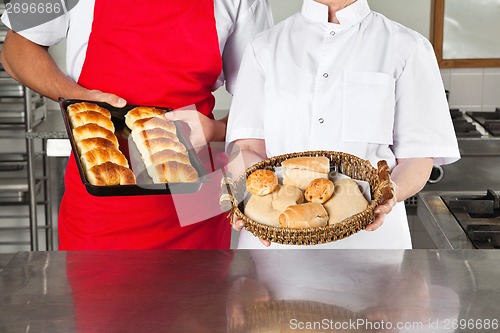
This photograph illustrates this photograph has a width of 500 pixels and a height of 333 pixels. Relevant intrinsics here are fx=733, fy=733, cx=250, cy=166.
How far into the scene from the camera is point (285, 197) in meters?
1.44

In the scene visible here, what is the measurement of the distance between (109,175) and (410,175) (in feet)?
2.32

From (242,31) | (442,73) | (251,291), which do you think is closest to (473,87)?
(442,73)

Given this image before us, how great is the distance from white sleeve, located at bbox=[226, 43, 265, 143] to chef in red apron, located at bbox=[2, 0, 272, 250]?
0.14 m

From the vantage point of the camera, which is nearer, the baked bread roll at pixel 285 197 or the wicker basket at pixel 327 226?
the wicker basket at pixel 327 226

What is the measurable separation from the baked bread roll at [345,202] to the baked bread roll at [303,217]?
32mm

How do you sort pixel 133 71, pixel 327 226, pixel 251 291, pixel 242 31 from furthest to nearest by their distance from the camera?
pixel 242 31 < pixel 133 71 < pixel 327 226 < pixel 251 291

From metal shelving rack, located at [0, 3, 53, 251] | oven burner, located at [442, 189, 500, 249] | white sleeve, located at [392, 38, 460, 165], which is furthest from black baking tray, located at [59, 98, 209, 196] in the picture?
metal shelving rack, located at [0, 3, 53, 251]

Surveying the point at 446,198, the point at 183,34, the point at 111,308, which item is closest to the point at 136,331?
the point at 111,308

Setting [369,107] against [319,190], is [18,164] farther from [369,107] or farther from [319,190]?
[319,190]

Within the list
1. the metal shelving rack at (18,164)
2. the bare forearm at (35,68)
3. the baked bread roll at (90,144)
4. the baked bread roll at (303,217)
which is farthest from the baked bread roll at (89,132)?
the metal shelving rack at (18,164)

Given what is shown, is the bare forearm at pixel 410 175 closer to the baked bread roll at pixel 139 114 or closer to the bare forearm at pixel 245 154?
the bare forearm at pixel 245 154

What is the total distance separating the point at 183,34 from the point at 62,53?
223 cm

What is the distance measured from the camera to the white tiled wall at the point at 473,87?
404 cm

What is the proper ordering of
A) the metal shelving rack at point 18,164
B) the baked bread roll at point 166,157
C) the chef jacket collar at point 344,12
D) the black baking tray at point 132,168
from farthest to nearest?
the metal shelving rack at point 18,164 → the chef jacket collar at point 344,12 → the baked bread roll at point 166,157 → the black baking tray at point 132,168
